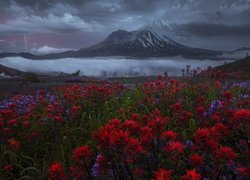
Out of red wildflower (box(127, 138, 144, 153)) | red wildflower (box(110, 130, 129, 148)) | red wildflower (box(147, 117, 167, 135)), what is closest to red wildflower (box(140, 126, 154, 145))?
red wildflower (box(147, 117, 167, 135))

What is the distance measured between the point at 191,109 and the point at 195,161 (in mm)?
3394

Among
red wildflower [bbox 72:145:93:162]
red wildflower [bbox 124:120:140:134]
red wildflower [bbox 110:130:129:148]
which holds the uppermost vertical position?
red wildflower [bbox 110:130:129:148]

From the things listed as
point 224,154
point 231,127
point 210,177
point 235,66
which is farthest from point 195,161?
point 235,66

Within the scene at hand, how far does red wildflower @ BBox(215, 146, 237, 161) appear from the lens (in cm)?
229

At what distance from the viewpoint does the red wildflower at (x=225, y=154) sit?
2.29 meters

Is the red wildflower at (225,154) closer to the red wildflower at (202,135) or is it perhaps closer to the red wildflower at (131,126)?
the red wildflower at (202,135)

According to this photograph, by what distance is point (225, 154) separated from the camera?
7.56ft

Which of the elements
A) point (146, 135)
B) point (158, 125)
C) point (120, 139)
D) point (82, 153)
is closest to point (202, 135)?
point (158, 125)

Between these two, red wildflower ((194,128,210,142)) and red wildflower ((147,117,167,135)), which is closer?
red wildflower ((194,128,210,142))

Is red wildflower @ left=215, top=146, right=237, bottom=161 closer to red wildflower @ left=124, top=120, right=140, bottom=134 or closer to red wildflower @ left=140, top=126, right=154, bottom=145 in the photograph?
red wildflower @ left=140, top=126, right=154, bottom=145

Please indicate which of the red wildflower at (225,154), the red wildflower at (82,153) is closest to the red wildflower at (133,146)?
the red wildflower at (82,153)

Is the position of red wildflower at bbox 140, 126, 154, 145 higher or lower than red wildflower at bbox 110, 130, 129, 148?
lower

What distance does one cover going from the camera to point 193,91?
7.60m

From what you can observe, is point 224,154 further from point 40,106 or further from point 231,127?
point 40,106
